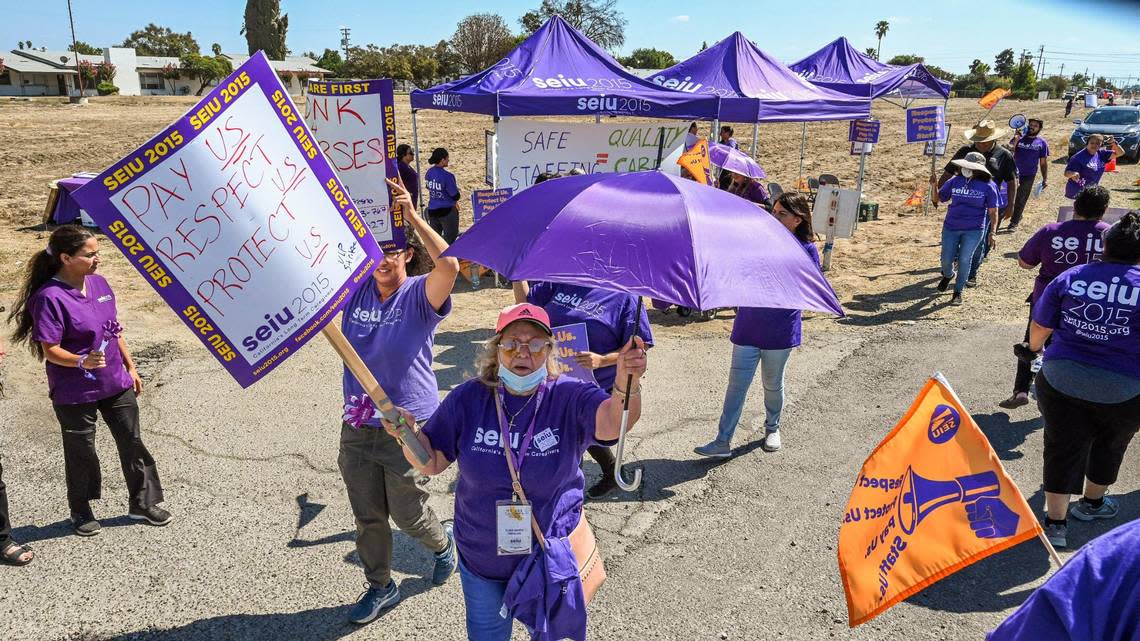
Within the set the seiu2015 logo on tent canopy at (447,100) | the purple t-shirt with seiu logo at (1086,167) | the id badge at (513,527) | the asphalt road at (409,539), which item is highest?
the seiu2015 logo on tent canopy at (447,100)

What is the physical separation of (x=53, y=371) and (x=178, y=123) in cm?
315

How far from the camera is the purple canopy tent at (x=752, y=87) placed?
9.89 meters

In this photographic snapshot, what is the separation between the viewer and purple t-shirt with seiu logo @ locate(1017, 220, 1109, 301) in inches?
221

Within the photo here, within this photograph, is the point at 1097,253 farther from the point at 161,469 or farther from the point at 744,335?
the point at 161,469

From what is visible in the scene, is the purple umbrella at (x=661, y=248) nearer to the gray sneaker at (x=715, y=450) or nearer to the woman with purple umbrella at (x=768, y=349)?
the woman with purple umbrella at (x=768, y=349)

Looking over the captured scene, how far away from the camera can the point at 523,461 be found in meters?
2.75

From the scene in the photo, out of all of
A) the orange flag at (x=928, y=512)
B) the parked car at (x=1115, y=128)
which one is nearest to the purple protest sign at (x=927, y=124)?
the orange flag at (x=928, y=512)

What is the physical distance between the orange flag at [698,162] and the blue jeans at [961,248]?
3394 millimetres

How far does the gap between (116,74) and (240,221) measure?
3232 inches

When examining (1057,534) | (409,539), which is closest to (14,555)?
(409,539)

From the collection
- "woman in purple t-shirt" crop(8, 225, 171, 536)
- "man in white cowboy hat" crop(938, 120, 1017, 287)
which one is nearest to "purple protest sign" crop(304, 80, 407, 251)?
"woman in purple t-shirt" crop(8, 225, 171, 536)

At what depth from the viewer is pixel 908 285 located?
34.9 ft

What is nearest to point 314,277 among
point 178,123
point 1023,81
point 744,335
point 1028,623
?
point 178,123

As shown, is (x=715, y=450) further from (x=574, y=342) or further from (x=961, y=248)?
(x=961, y=248)
